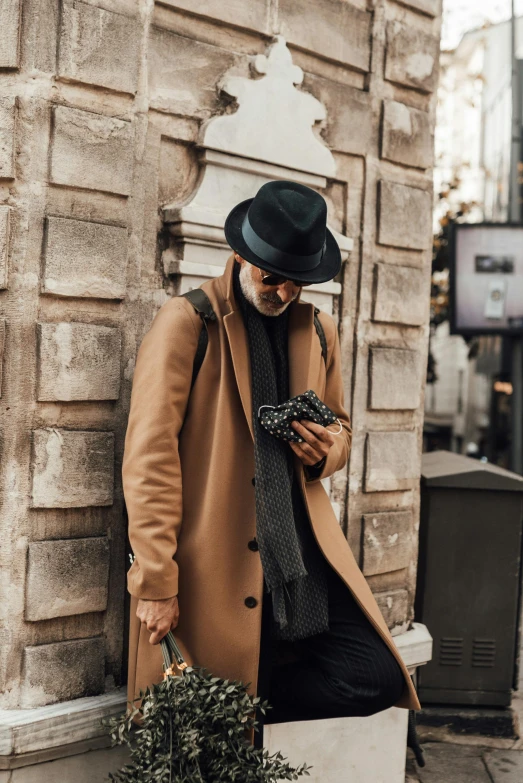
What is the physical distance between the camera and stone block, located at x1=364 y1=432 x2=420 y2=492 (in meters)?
4.19

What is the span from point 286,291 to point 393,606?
6.68 feet

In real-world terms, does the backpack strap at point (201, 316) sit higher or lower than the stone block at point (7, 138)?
lower

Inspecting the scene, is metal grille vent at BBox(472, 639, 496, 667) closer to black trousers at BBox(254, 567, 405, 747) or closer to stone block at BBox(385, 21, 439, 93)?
black trousers at BBox(254, 567, 405, 747)

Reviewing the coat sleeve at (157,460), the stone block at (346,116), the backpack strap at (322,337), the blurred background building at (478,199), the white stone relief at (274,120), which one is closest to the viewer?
the coat sleeve at (157,460)

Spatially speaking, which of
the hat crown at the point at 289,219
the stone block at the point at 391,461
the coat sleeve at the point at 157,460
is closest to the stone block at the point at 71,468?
the coat sleeve at the point at 157,460

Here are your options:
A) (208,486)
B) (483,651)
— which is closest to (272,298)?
(208,486)

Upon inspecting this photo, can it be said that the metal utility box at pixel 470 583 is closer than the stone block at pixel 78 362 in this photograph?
No

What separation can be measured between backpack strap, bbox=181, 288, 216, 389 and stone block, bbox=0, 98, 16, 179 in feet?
2.40

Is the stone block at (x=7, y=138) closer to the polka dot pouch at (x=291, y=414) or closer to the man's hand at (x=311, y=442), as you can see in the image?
the polka dot pouch at (x=291, y=414)

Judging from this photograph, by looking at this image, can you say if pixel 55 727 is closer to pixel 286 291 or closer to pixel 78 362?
pixel 78 362

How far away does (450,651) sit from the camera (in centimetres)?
A: 508

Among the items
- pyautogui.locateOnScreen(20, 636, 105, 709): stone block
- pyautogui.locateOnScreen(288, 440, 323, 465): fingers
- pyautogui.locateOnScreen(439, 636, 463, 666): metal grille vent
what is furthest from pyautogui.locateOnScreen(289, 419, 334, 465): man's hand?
pyautogui.locateOnScreen(439, 636, 463, 666): metal grille vent

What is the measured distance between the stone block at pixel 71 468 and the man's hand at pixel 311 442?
0.74 metres

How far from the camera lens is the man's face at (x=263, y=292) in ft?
9.65
